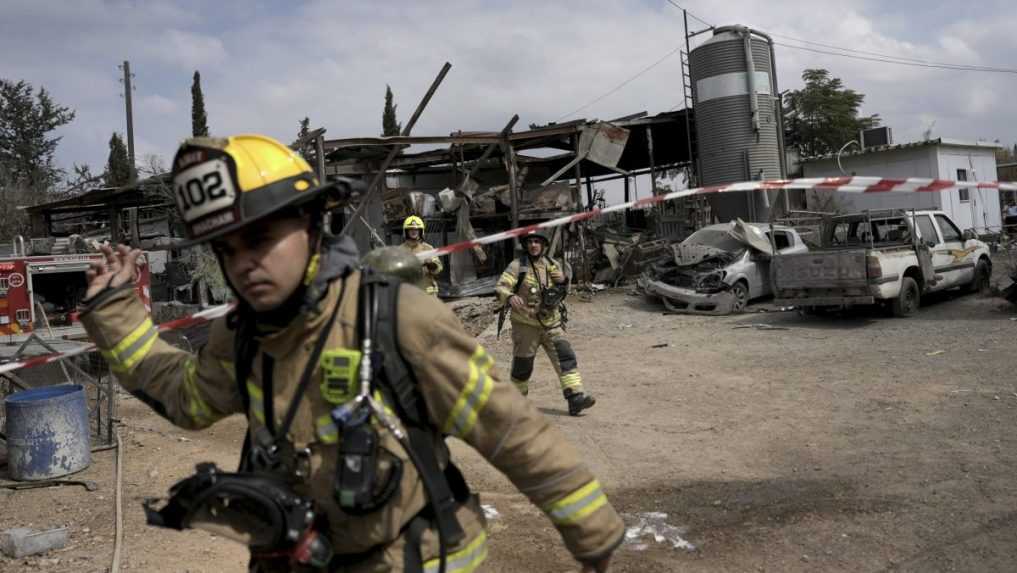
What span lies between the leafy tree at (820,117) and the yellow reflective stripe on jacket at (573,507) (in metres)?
26.9

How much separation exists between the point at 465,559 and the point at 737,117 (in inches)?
836

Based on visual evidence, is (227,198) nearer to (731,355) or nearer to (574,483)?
(574,483)

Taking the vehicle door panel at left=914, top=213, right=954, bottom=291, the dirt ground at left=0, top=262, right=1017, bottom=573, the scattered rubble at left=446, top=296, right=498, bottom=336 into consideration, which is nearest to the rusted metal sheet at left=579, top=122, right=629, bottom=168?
the scattered rubble at left=446, top=296, right=498, bottom=336

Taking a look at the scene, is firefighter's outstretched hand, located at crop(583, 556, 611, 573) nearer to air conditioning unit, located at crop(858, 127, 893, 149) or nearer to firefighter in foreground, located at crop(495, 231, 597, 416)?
firefighter in foreground, located at crop(495, 231, 597, 416)

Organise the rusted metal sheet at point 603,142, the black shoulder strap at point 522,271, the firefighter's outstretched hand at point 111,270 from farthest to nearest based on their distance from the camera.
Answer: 1. the rusted metal sheet at point 603,142
2. the black shoulder strap at point 522,271
3. the firefighter's outstretched hand at point 111,270

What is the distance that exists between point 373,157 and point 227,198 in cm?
1655

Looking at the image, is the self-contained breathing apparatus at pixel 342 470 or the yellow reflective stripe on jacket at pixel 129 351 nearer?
the self-contained breathing apparatus at pixel 342 470

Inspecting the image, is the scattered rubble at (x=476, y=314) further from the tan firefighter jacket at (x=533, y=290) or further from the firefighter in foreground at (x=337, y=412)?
the firefighter in foreground at (x=337, y=412)

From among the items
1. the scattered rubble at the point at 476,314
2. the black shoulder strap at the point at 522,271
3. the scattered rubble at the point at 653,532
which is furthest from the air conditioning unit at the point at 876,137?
the scattered rubble at the point at 653,532

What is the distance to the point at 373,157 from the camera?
17.8 metres

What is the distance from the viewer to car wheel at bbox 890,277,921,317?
1265 centimetres

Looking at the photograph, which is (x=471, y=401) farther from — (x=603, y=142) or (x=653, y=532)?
(x=603, y=142)

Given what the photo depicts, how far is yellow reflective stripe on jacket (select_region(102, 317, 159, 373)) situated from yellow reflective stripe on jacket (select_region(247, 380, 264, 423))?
0.47 meters

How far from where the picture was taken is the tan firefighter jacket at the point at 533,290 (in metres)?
7.52
